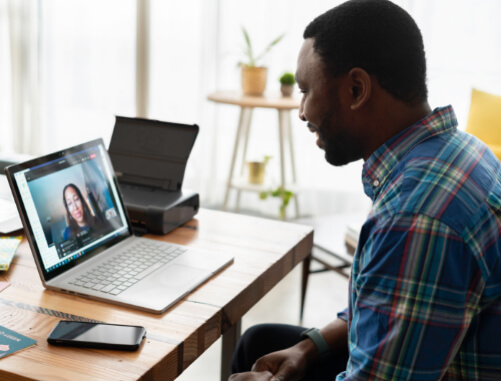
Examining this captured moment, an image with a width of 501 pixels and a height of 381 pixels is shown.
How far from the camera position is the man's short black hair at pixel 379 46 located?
0.98 metres

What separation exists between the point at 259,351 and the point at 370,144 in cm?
57

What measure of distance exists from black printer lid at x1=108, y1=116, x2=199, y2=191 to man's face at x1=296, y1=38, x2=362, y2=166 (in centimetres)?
50

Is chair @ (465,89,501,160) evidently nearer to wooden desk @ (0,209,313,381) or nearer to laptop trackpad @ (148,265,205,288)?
wooden desk @ (0,209,313,381)

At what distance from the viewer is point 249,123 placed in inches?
133

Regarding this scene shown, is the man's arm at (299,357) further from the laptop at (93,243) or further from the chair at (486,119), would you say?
the chair at (486,119)

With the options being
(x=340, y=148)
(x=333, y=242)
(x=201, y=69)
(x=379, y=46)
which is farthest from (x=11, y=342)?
(x=201, y=69)

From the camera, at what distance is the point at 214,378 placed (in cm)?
208

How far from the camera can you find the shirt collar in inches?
38.9

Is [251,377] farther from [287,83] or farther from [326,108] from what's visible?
[287,83]

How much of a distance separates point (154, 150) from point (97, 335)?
0.67 meters

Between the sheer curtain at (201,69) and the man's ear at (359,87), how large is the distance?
→ 2426 mm

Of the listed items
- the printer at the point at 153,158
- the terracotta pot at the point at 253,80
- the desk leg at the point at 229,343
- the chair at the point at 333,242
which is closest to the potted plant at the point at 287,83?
the terracotta pot at the point at 253,80

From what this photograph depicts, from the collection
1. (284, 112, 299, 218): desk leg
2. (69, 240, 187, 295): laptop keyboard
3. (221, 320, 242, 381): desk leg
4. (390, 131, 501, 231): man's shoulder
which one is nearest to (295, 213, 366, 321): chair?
(221, 320, 242, 381): desk leg

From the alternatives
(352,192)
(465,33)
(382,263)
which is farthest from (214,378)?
(465,33)
